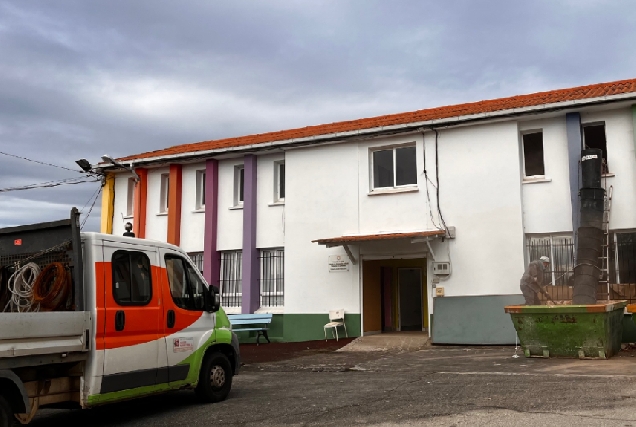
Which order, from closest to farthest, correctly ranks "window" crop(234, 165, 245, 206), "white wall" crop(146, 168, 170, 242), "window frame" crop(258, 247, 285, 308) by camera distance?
"window frame" crop(258, 247, 285, 308), "window" crop(234, 165, 245, 206), "white wall" crop(146, 168, 170, 242)

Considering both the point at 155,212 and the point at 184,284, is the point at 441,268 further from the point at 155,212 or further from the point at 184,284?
the point at 155,212

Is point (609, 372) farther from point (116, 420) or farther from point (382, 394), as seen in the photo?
point (116, 420)

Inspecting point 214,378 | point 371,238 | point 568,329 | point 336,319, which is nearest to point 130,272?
point 214,378

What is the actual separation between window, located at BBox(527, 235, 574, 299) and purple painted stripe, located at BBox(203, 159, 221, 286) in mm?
8962

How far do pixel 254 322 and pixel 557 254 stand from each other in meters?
7.96

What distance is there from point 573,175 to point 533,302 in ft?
12.5

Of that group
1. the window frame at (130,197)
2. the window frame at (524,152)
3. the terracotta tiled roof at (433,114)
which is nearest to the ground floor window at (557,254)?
the window frame at (524,152)

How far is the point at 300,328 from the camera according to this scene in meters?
18.0

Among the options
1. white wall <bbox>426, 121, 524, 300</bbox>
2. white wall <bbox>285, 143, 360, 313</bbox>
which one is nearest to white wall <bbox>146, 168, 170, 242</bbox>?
white wall <bbox>285, 143, 360, 313</bbox>

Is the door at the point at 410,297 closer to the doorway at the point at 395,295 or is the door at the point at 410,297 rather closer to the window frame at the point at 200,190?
the doorway at the point at 395,295

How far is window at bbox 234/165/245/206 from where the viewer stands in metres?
19.8

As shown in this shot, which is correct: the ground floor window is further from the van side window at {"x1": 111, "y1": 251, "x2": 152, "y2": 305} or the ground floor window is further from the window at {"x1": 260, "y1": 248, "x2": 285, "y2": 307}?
the van side window at {"x1": 111, "y1": 251, "x2": 152, "y2": 305}

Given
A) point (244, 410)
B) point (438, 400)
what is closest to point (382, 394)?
point (438, 400)

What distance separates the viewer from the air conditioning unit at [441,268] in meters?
16.3
